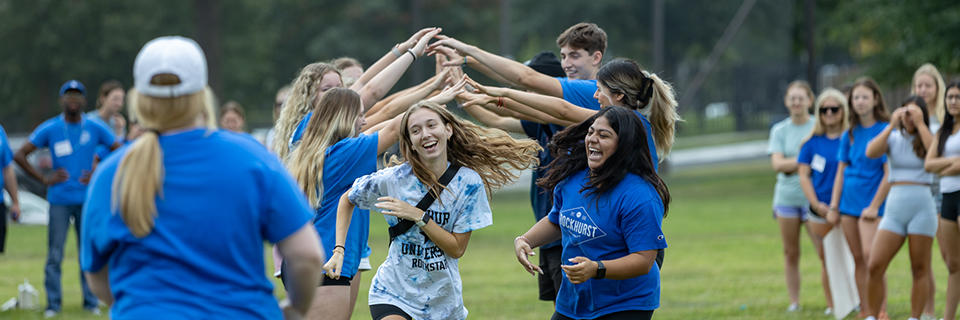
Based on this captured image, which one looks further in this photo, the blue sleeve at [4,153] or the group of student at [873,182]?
the blue sleeve at [4,153]

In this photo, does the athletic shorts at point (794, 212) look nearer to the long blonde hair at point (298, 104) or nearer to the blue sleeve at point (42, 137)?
the long blonde hair at point (298, 104)

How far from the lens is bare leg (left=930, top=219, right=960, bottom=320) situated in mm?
6621

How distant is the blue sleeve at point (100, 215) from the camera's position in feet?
7.97

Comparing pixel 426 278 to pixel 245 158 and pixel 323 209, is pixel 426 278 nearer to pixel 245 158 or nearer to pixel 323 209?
pixel 323 209

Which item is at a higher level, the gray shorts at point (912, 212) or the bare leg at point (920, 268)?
the gray shorts at point (912, 212)

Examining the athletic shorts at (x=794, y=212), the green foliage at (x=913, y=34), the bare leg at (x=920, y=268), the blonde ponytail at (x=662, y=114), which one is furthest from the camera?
the green foliage at (x=913, y=34)

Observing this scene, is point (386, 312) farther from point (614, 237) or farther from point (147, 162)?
point (147, 162)

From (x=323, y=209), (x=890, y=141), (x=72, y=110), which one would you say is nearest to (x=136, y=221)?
(x=323, y=209)

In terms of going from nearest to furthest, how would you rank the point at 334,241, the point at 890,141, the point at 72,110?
the point at 334,241
the point at 890,141
the point at 72,110

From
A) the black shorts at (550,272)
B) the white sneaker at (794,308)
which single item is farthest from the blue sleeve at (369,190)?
the white sneaker at (794,308)

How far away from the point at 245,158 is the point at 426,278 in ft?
6.34

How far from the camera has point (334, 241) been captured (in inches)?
181

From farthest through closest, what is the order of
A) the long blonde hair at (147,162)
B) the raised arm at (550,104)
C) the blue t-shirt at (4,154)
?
1. the blue t-shirt at (4,154)
2. the raised arm at (550,104)
3. the long blonde hair at (147,162)

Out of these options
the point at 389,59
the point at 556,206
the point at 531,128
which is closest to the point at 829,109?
the point at 531,128
